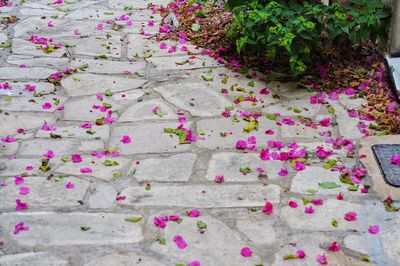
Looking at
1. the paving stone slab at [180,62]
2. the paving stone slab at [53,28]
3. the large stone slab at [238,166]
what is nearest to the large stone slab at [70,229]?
the large stone slab at [238,166]

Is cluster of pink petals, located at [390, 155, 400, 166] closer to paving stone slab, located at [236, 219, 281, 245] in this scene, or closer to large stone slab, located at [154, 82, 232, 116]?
paving stone slab, located at [236, 219, 281, 245]

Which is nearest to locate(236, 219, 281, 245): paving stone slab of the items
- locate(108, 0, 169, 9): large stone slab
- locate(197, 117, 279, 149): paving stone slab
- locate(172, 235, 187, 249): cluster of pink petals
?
locate(172, 235, 187, 249): cluster of pink petals

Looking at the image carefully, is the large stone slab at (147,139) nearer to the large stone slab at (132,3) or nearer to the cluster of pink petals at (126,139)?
the cluster of pink petals at (126,139)

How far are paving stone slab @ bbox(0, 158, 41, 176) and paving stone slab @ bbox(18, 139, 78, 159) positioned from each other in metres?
0.09

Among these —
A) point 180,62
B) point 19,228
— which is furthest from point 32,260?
point 180,62

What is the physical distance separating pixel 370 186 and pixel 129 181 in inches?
53.0

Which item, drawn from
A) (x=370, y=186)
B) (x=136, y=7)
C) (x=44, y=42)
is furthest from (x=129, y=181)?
(x=136, y=7)

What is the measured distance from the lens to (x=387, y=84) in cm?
448

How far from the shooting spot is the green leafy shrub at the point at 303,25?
4.41 metres

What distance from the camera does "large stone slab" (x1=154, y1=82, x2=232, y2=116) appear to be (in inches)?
166

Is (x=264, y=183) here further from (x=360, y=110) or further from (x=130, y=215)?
(x=360, y=110)

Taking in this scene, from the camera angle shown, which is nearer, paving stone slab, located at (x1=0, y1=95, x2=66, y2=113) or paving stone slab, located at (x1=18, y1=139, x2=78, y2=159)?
paving stone slab, located at (x1=18, y1=139, x2=78, y2=159)

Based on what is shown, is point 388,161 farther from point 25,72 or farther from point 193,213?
point 25,72

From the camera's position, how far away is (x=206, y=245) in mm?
2752
